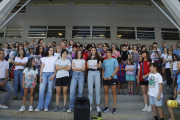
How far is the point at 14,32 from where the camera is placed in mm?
12547

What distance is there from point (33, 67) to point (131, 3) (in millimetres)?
11996

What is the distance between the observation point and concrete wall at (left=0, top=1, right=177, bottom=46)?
12344 mm

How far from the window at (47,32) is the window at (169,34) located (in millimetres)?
9686

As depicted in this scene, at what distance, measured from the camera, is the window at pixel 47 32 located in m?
12.3

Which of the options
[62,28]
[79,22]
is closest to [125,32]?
[79,22]

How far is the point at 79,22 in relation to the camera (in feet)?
40.5

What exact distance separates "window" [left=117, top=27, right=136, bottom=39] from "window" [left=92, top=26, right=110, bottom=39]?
1081 millimetres

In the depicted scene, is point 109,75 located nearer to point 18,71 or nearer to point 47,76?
point 47,76

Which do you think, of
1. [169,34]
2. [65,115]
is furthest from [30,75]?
[169,34]

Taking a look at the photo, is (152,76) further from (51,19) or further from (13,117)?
(51,19)

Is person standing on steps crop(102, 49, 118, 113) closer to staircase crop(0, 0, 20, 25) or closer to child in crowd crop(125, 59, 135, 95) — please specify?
child in crowd crop(125, 59, 135, 95)

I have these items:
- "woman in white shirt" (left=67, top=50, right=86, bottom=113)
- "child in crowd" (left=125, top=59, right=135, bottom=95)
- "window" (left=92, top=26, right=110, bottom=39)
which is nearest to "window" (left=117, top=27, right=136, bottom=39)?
"window" (left=92, top=26, right=110, bottom=39)

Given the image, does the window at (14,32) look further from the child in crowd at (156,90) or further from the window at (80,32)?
the child in crowd at (156,90)

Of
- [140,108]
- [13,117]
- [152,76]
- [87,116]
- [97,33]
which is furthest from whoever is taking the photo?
[97,33]
